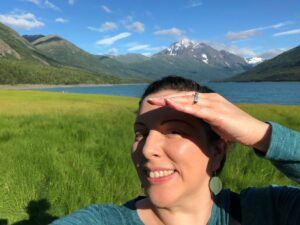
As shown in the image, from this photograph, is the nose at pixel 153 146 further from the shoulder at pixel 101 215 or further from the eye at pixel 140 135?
the shoulder at pixel 101 215

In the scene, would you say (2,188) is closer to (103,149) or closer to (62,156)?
(62,156)

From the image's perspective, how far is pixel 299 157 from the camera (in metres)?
1.81

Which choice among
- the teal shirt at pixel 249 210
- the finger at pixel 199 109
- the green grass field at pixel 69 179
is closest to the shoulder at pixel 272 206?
the teal shirt at pixel 249 210

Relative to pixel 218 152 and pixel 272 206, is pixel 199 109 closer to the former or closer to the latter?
pixel 218 152

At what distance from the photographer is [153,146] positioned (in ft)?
6.75

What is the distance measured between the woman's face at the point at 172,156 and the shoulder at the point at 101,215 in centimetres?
20

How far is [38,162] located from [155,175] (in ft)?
18.9

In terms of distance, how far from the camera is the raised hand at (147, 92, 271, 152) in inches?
69.9

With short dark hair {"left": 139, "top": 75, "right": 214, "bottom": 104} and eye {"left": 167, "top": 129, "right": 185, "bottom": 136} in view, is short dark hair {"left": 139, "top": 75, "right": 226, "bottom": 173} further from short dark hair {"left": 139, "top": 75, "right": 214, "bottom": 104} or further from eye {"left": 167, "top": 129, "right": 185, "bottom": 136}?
eye {"left": 167, "top": 129, "right": 185, "bottom": 136}

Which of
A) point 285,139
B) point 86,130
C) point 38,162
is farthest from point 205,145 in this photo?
point 86,130

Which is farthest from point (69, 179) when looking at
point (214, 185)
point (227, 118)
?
point (227, 118)

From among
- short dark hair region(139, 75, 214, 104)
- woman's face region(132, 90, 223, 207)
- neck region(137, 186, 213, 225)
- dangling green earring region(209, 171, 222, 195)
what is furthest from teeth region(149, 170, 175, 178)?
short dark hair region(139, 75, 214, 104)

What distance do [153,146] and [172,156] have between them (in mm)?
112

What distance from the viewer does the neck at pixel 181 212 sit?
2141 millimetres
